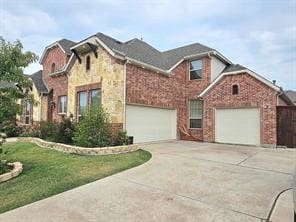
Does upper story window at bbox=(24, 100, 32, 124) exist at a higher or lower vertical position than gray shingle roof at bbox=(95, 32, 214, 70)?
lower

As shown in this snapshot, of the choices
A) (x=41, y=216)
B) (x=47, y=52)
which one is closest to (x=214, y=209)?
A: (x=41, y=216)

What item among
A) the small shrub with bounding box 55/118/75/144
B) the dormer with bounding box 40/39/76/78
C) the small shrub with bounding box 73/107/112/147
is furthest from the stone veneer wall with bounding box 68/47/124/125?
the dormer with bounding box 40/39/76/78

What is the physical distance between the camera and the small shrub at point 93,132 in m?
10.1

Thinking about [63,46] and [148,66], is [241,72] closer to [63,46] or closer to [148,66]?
[148,66]

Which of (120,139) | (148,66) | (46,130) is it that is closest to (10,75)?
(120,139)

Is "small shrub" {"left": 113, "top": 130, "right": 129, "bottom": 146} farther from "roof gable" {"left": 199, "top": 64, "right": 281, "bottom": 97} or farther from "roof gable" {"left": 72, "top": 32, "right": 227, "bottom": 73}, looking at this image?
"roof gable" {"left": 199, "top": 64, "right": 281, "bottom": 97}

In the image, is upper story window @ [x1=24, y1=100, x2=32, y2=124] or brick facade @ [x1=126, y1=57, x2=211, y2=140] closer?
brick facade @ [x1=126, y1=57, x2=211, y2=140]

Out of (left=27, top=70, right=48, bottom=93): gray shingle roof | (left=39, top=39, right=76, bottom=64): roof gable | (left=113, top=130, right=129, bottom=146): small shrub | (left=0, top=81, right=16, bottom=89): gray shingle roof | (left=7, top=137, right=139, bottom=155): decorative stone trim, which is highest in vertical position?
(left=39, top=39, right=76, bottom=64): roof gable

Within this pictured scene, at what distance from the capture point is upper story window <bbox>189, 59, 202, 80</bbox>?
1658 centimetres

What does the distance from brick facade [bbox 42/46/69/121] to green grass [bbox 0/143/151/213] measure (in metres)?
7.97

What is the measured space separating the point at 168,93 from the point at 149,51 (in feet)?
12.8

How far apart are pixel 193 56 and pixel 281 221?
46.4 feet

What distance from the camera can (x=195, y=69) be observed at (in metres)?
16.8

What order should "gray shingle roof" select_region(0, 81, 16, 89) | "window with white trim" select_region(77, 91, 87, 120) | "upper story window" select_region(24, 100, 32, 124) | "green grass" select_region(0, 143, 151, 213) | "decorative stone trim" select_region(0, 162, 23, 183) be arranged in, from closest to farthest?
"green grass" select_region(0, 143, 151, 213), "decorative stone trim" select_region(0, 162, 23, 183), "gray shingle roof" select_region(0, 81, 16, 89), "window with white trim" select_region(77, 91, 87, 120), "upper story window" select_region(24, 100, 32, 124)
